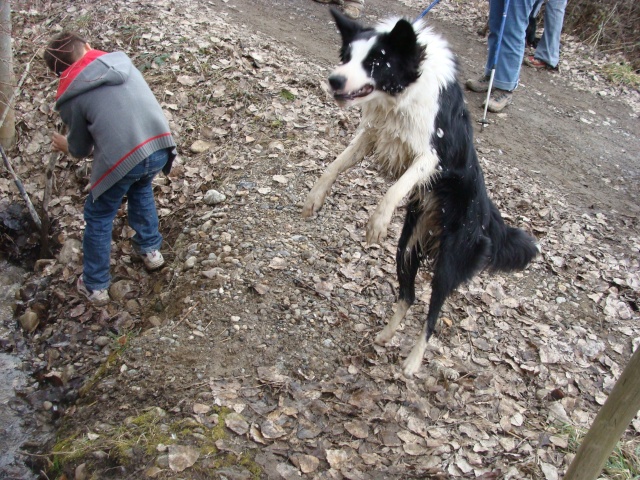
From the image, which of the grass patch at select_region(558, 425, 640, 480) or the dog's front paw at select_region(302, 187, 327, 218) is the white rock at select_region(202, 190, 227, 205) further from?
the grass patch at select_region(558, 425, 640, 480)

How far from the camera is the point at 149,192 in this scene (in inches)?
167

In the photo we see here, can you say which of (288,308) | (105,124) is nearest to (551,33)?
(288,308)

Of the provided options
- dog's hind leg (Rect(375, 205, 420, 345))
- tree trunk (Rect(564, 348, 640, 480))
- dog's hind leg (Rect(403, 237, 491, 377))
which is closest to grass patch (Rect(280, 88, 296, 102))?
dog's hind leg (Rect(375, 205, 420, 345))

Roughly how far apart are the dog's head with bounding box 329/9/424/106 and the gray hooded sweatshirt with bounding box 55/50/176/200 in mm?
1710

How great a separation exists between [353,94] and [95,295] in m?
2.90

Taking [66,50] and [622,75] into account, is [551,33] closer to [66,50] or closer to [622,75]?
[622,75]

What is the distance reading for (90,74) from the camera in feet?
11.8

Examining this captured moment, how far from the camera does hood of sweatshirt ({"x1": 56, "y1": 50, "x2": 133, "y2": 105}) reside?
356 centimetres

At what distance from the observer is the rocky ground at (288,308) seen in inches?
118

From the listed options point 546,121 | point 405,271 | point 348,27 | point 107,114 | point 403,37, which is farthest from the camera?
point 546,121

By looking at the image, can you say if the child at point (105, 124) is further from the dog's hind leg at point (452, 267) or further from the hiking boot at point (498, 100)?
the hiking boot at point (498, 100)

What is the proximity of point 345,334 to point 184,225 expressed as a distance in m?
1.98

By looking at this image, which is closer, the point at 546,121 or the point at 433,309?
the point at 433,309

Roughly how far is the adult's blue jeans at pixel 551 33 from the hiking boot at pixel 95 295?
24.2ft
